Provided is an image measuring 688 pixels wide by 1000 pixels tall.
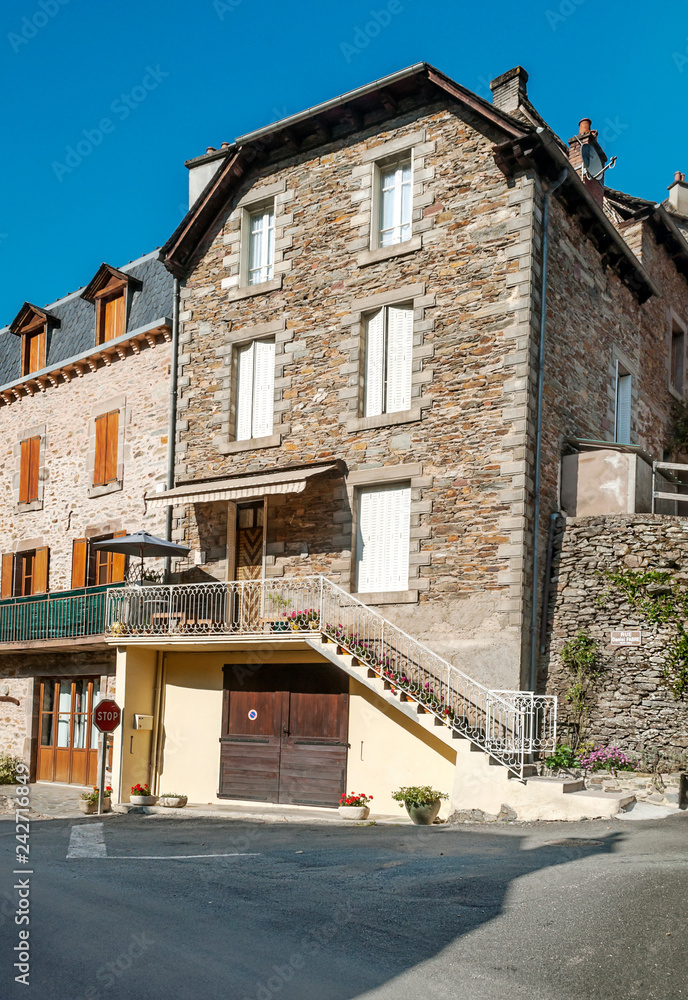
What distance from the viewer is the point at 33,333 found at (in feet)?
78.0

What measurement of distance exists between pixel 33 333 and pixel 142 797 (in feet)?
40.7

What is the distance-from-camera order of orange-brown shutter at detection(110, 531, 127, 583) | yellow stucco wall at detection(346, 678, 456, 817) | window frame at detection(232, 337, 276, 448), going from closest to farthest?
yellow stucco wall at detection(346, 678, 456, 817) → window frame at detection(232, 337, 276, 448) → orange-brown shutter at detection(110, 531, 127, 583)

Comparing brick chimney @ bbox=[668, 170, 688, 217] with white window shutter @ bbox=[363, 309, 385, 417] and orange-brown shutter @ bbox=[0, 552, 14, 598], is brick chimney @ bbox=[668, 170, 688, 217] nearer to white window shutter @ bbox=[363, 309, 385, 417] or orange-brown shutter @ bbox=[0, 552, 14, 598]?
white window shutter @ bbox=[363, 309, 385, 417]

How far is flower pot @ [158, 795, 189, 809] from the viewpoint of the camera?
15875 millimetres

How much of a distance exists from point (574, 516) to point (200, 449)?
6859 mm

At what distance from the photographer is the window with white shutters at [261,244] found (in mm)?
18141

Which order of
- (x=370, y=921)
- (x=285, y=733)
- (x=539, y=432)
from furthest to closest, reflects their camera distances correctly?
(x=285, y=733) → (x=539, y=432) → (x=370, y=921)

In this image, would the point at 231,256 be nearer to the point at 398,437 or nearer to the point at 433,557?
the point at 398,437

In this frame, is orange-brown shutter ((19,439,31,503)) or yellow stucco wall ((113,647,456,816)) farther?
orange-brown shutter ((19,439,31,503))

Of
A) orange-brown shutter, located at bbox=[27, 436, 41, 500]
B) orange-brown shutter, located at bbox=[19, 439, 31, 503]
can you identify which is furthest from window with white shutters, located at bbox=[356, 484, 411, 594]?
orange-brown shutter, located at bbox=[19, 439, 31, 503]

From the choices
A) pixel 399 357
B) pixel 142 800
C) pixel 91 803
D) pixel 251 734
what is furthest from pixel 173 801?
pixel 399 357

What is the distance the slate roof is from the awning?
162 inches

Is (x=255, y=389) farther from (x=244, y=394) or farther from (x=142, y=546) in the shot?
(x=142, y=546)

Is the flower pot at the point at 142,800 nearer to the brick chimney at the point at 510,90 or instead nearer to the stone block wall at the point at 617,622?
the stone block wall at the point at 617,622
